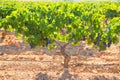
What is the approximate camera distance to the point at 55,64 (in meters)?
9.05

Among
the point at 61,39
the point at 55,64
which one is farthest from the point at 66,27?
the point at 55,64

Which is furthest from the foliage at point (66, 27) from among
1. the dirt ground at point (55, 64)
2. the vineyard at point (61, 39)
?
the dirt ground at point (55, 64)

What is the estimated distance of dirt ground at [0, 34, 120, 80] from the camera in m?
8.00

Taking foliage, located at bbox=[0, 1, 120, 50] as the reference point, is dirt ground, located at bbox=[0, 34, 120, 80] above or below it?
below

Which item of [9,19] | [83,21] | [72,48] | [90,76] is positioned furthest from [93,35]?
[72,48]

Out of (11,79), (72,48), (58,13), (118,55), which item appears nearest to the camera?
(11,79)

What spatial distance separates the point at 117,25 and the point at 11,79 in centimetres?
389

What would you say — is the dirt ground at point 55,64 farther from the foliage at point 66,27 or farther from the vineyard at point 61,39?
the foliage at point 66,27

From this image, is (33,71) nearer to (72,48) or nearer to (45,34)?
(45,34)

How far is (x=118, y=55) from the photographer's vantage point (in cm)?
1026

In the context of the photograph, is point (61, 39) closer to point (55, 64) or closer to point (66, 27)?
point (66, 27)

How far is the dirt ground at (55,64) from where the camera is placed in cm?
800

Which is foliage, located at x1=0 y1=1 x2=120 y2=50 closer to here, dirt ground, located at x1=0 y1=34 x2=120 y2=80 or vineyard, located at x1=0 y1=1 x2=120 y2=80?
vineyard, located at x1=0 y1=1 x2=120 y2=80

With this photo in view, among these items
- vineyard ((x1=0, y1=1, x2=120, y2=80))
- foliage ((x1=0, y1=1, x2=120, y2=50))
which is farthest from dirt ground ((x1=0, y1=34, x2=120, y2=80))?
foliage ((x1=0, y1=1, x2=120, y2=50))
